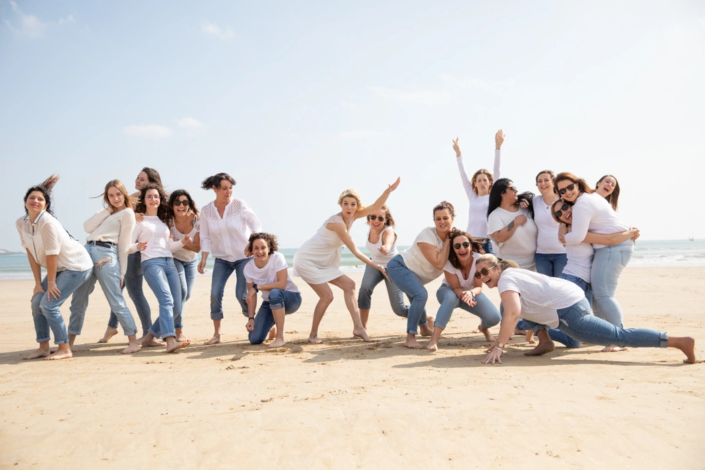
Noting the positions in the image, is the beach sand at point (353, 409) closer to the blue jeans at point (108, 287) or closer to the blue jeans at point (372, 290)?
the blue jeans at point (108, 287)

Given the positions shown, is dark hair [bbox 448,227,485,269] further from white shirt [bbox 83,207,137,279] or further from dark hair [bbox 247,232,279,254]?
white shirt [bbox 83,207,137,279]

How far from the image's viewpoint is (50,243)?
5430mm

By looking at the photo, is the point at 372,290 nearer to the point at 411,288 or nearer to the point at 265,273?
the point at 411,288

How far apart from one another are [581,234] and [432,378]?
2.33m

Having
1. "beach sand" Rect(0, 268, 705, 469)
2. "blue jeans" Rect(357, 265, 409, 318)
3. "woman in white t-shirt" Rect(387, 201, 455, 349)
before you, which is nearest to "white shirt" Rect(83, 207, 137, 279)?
"beach sand" Rect(0, 268, 705, 469)

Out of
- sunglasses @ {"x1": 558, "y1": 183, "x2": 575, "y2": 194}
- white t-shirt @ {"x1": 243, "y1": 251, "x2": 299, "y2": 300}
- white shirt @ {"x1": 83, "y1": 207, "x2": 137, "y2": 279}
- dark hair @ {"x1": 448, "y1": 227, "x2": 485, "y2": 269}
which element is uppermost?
sunglasses @ {"x1": 558, "y1": 183, "x2": 575, "y2": 194}

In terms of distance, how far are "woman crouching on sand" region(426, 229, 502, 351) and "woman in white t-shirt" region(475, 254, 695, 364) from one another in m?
0.66

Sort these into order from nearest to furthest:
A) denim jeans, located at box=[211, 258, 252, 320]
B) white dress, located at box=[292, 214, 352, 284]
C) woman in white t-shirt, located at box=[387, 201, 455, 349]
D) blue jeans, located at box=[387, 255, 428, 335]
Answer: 1. woman in white t-shirt, located at box=[387, 201, 455, 349]
2. blue jeans, located at box=[387, 255, 428, 335]
3. white dress, located at box=[292, 214, 352, 284]
4. denim jeans, located at box=[211, 258, 252, 320]

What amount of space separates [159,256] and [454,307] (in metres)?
3.57

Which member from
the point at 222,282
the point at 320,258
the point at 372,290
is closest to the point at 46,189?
the point at 222,282

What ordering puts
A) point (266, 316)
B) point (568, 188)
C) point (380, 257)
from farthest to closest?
point (380, 257) → point (266, 316) → point (568, 188)

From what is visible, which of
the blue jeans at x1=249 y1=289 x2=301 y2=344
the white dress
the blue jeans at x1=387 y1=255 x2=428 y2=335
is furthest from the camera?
the white dress

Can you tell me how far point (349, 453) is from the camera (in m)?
2.85

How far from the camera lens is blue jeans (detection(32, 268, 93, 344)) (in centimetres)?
552
